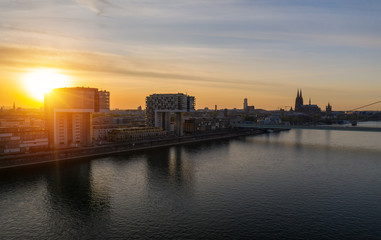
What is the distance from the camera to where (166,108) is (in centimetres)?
8444

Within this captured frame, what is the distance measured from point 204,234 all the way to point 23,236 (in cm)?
1315

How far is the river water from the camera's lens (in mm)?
21109

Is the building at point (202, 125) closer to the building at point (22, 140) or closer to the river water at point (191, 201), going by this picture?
the river water at point (191, 201)

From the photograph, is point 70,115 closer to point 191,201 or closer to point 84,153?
point 84,153

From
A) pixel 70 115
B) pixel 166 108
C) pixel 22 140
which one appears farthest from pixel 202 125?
pixel 22 140

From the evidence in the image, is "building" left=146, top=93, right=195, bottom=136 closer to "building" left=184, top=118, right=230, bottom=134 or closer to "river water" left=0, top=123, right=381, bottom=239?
"building" left=184, top=118, right=230, bottom=134

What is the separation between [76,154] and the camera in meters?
48.9

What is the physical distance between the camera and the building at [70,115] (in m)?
53.2

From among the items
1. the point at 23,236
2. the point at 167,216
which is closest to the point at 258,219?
the point at 167,216

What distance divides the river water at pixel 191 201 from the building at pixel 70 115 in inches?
471

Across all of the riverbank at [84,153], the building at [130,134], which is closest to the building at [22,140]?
the riverbank at [84,153]

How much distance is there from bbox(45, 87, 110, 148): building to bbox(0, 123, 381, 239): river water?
471 inches

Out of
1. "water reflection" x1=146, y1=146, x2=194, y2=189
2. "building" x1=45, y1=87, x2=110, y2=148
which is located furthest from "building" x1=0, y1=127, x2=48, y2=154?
"water reflection" x1=146, y1=146, x2=194, y2=189

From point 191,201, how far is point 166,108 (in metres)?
58.5
